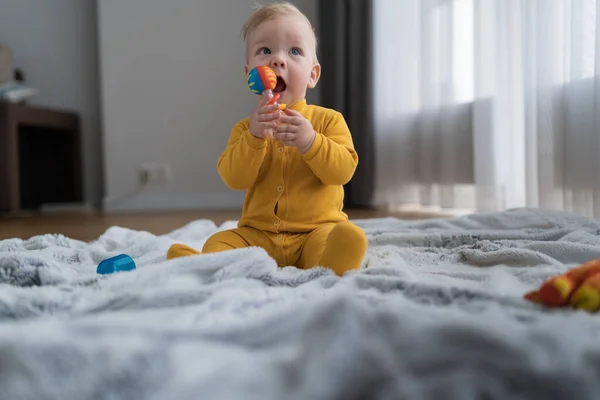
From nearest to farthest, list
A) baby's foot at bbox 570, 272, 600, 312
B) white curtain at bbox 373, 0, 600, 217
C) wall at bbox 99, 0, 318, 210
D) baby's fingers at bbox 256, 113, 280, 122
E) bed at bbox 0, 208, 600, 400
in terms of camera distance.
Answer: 1. bed at bbox 0, 208, 600, 400
2. baby's foot at bbox 570, 272, 600, 312
3. baby's fingers at bbox 256, 113, 280, 122
4. white curtain at bbox 373, 0, 600, 217
5. wall at bbox 99, 0, 318, 210

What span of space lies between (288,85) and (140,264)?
0.43m

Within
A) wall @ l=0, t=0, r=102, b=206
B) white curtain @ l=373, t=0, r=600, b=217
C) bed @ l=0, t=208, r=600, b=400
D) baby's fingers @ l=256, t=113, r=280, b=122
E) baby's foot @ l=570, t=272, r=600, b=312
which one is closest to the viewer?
bed @ l=0, t=208, r=600, b=400

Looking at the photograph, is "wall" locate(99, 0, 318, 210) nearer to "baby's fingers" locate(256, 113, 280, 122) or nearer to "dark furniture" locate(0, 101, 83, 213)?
"dark furniture" locate(0, 101, 83, 213)

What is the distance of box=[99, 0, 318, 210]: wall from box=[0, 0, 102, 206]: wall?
22cm

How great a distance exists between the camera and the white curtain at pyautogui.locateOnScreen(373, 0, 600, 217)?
1666mm

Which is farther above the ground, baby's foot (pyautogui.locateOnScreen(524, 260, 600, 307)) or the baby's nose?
the baby's nose

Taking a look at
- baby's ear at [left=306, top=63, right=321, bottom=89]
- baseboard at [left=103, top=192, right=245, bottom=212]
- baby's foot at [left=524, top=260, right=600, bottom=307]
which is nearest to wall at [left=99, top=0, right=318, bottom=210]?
baseboard at [left=103, top=192, right=245, bottom=212]

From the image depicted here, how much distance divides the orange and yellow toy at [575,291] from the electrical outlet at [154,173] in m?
2.94

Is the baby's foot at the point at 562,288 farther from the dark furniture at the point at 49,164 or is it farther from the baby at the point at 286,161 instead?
the dark furniture at the point at 49,164

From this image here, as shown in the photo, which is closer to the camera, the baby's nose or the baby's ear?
the baby's nose

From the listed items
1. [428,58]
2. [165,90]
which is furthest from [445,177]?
[165,90]

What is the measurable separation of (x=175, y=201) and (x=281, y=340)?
2.89 metres

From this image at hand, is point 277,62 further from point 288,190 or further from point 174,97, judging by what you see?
point 174,97

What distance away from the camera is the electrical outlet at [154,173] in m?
3.29
